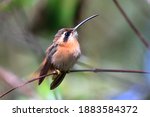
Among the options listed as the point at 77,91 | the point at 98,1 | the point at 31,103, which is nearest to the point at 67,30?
the point at 31,103

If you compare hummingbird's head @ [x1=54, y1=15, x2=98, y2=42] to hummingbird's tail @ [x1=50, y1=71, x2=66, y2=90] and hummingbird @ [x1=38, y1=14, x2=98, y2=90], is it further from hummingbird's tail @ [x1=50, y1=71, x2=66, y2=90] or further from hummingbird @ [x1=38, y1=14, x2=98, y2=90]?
hummingbird's tail @ [x1=50, y1=71, x2=66, y2=90]

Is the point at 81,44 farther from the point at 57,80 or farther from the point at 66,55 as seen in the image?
the point at 57,80

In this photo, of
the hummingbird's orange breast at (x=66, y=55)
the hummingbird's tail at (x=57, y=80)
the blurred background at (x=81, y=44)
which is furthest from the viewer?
the blurred background at (x=81, y=44)

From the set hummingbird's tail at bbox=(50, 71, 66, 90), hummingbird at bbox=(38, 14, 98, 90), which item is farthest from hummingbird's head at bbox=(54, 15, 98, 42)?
hummingbird's tail at bbox=(50, 71, 66, 90)

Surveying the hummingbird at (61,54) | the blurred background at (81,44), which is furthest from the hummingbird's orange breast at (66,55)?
the blurred background at (81,44)

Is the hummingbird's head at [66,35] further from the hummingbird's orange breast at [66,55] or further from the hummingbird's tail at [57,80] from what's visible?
the hummingbird's tail at [57,80]

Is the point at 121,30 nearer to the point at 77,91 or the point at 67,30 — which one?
→ the point at 77,91
